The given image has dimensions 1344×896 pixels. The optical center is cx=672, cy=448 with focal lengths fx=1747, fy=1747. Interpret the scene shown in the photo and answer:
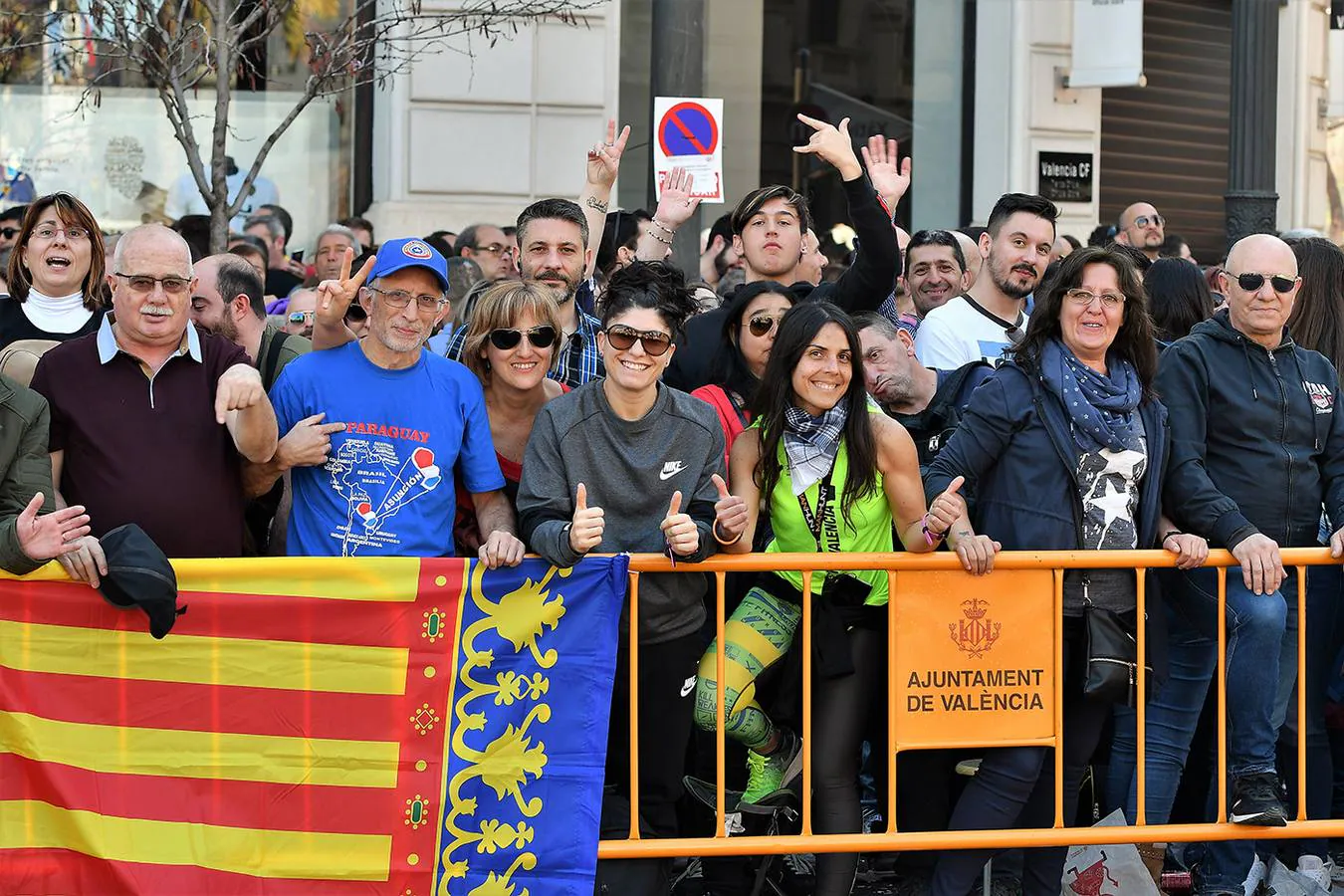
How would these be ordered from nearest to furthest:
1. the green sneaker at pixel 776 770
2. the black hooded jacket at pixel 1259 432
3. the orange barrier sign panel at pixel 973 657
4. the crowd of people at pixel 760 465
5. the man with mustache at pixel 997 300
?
the crowd of people at pixel 760 465 < the orange barrier sign panel at pixel 973 657 < the green sneaker at pixel 776 770 < the black hooded jacket at pixel 1259 432 < the man with mustache at pixel 997 300

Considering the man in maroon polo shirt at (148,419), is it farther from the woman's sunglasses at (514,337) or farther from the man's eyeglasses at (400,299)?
the woman's sunglasses at (514,337)

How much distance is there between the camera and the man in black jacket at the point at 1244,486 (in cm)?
607

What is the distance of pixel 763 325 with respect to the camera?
6.31m

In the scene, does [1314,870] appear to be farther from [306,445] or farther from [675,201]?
[306,445]

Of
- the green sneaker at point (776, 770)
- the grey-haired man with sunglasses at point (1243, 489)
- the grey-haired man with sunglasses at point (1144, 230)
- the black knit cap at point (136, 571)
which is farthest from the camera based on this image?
the grey-haired man with sunglasses at point (1144, 230)

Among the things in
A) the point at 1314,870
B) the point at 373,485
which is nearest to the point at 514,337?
the point at 373,485

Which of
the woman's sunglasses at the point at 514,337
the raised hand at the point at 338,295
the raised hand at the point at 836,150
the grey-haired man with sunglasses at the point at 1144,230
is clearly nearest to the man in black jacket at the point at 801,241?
the raised hand at the point at 836,150

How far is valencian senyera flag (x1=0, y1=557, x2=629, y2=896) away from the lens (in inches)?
209

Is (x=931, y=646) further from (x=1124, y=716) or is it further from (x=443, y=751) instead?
(x=443, y=751)

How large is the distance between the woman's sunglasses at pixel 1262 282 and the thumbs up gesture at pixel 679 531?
2.30 metres

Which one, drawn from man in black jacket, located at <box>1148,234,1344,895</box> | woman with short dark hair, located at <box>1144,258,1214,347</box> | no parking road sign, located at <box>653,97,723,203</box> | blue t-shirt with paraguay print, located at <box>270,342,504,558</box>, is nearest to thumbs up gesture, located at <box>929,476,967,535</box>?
→ man in black jacket, located at <box>1148,234,1344,895</box>

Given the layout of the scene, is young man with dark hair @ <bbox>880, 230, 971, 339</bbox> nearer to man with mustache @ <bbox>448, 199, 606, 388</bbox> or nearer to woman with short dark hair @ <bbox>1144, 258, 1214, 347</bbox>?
woman with short dark hair @ <bbox>1144, 258, 1214, 347</bbox>

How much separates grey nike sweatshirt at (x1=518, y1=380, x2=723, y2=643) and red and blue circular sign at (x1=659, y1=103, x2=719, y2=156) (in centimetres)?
317

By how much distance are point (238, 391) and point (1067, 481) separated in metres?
2.72
